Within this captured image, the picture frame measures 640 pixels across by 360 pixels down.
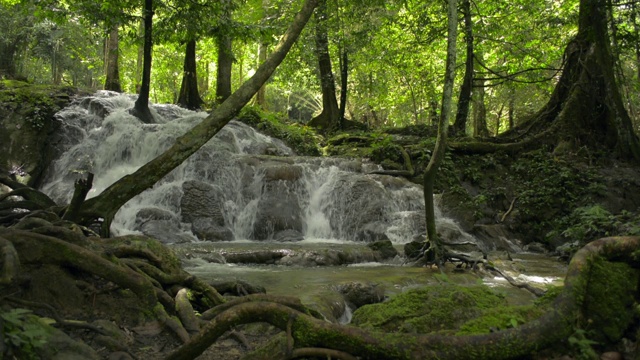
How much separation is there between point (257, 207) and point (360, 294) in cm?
729

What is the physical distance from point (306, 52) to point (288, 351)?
18720 mm

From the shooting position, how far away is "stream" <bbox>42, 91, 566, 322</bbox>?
896 centimetres

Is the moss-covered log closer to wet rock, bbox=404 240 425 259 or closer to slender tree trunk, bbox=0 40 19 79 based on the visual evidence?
wet rock, bbox=404 240 425 259

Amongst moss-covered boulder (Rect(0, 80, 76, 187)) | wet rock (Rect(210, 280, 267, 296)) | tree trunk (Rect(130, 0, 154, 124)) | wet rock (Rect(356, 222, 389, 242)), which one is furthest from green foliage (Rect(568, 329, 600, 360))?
moss-covered boulder (Rect(0, 80, 76, 187))

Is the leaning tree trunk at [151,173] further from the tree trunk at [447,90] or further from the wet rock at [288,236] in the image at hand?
the wet rock at [288,236]

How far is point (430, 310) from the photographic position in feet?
11.8

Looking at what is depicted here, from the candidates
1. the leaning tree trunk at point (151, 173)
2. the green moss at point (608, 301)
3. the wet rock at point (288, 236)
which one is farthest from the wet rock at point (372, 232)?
the green moss at point (608, 301)

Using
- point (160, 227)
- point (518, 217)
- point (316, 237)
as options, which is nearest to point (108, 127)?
point (160, 227)

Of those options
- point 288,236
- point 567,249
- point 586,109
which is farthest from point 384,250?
point 586,109

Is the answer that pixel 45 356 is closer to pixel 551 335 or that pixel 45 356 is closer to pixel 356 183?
pixel 551 335

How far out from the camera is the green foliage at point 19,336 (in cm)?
250

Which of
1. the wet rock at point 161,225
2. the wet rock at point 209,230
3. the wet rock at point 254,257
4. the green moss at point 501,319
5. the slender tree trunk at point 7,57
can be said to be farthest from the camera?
the slender tree trunk at point 7,57

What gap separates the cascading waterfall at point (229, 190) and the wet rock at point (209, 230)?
0.09 feet

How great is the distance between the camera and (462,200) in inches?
564
